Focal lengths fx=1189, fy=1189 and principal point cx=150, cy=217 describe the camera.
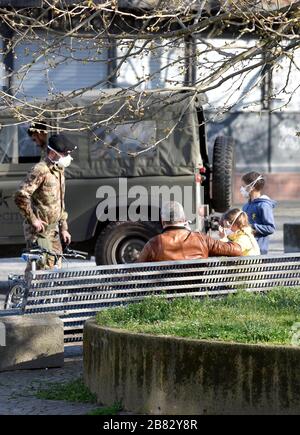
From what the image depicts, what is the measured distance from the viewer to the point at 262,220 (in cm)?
1246

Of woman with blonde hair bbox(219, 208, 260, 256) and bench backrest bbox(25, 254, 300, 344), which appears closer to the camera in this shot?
bench backrest bbox(25, 254, 300, 344)

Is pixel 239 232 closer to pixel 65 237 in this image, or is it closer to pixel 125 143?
pixel 65 237

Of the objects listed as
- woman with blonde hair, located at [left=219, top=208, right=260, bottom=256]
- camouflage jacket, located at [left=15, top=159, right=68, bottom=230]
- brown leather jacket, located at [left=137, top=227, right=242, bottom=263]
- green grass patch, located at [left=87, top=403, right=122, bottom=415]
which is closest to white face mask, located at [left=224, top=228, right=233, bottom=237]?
woman with blonde hair, located at [left=219, top=208, right=260, bottom=256]

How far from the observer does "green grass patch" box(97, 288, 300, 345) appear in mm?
7020

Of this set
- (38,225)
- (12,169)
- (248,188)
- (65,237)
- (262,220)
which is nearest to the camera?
(38,225)

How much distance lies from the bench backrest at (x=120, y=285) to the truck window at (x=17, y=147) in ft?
20.3

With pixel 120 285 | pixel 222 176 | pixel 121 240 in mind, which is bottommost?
pixel 120 285

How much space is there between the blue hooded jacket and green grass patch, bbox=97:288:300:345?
314 centimetres

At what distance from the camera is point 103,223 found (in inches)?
591

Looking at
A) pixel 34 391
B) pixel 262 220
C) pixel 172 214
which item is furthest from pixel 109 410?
pixel 262 220

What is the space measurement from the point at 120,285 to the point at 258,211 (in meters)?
3.55

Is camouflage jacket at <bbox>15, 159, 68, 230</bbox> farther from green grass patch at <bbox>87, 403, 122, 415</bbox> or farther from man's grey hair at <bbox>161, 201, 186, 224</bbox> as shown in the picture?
green grass patch at <bbox>87, 403, 122, 415</bbox>

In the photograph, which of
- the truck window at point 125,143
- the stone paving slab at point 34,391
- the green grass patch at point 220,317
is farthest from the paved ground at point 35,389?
the truck window at point 125,143
